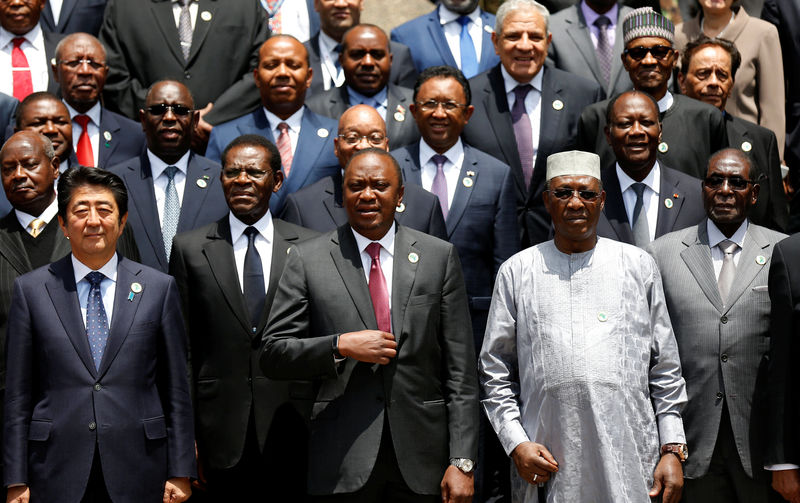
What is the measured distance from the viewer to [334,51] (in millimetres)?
8992

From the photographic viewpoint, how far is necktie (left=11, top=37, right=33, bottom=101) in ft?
27.5

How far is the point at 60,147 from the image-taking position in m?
7.37

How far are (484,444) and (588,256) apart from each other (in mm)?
1593

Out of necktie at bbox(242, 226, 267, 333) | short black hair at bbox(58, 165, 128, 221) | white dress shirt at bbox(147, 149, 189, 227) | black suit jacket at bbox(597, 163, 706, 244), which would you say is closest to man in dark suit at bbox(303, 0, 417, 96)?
white dress shirt at bbox(147, 149, 189, 227)

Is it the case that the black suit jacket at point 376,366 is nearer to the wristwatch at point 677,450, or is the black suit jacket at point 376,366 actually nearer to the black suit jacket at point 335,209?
the wristwatch at point 677,450

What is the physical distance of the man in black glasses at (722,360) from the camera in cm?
591

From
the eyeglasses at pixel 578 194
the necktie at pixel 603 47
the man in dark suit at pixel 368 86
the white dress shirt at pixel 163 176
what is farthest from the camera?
the necktie at pixel 603 47

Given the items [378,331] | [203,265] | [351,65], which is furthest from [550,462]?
[351,65]

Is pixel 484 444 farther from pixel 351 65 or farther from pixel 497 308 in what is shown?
pixel 351 65

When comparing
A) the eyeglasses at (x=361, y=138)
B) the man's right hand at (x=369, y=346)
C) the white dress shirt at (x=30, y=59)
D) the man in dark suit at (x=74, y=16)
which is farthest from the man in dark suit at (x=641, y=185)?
the man in dark suit at (x=74, y=16)

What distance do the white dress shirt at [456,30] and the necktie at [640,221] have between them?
8.36 ft

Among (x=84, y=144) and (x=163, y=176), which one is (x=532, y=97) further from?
(x=84, y=144)

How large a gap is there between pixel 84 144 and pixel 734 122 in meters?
4.33

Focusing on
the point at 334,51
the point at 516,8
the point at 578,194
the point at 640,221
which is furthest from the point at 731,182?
the point at 334,51
